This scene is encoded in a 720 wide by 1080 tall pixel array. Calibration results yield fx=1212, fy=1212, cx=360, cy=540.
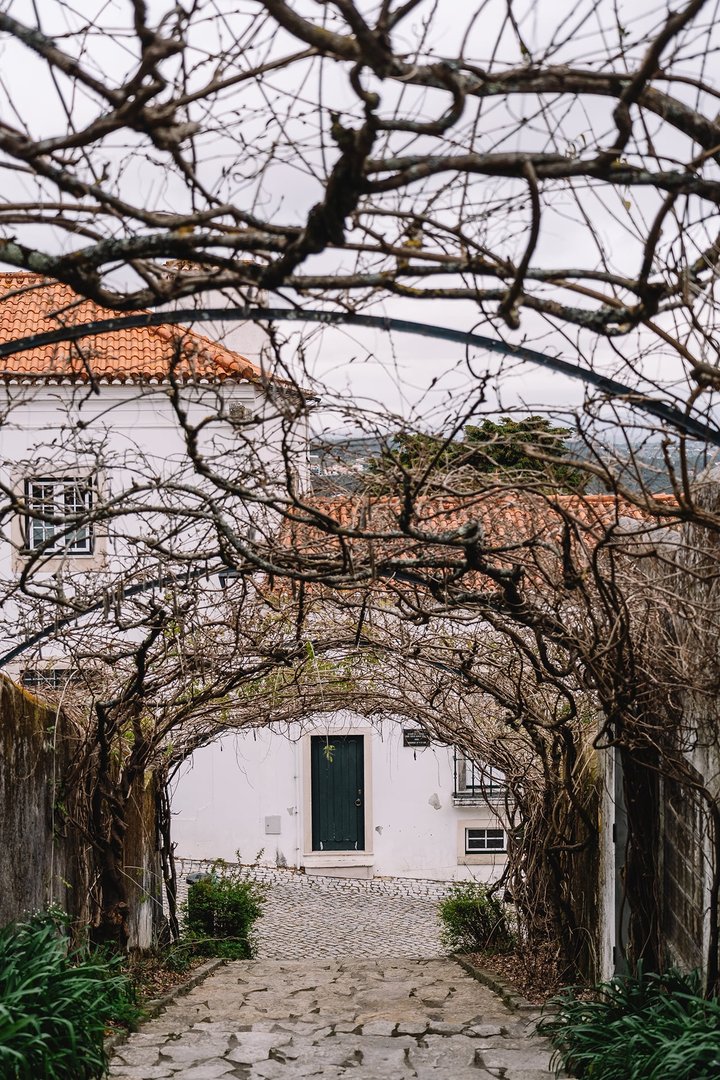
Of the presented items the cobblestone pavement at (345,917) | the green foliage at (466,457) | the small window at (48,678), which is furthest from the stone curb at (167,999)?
the green foliage at (466,457)

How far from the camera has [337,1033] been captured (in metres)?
7.91

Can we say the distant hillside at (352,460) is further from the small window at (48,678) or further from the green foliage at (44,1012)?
the small window at (48,678)

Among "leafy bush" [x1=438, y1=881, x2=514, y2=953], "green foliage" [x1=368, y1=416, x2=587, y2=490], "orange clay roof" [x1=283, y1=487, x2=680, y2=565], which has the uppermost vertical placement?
"green foliage" [x1=368, y1=416, x2=587, y2=490]

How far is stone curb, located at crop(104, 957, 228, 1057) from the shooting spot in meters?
7.02

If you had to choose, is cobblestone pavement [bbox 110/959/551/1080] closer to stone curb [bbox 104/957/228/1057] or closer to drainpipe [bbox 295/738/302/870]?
stone curb [bbox 104/957/228/1057]

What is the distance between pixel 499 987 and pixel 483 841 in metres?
9.15

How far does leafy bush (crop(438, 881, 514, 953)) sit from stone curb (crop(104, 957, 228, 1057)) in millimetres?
2222

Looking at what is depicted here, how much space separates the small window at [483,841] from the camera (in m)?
18.2

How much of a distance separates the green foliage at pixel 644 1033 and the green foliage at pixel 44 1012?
2.40m

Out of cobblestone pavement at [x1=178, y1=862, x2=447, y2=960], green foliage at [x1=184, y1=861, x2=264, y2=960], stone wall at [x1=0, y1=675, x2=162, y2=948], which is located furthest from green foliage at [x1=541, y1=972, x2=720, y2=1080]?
cobblestone pavement at [x1=178, y1=862, x2=447, y2=960]

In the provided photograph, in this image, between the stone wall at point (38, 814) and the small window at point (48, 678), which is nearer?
the stone wall at point (38, 814)

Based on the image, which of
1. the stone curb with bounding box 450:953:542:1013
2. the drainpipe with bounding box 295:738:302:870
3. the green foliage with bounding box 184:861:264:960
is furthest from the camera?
the drainpipe with bounding box 295:738:302:870

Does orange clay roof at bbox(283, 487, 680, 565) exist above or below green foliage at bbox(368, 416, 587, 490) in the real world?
below

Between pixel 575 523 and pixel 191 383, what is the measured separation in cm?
164
